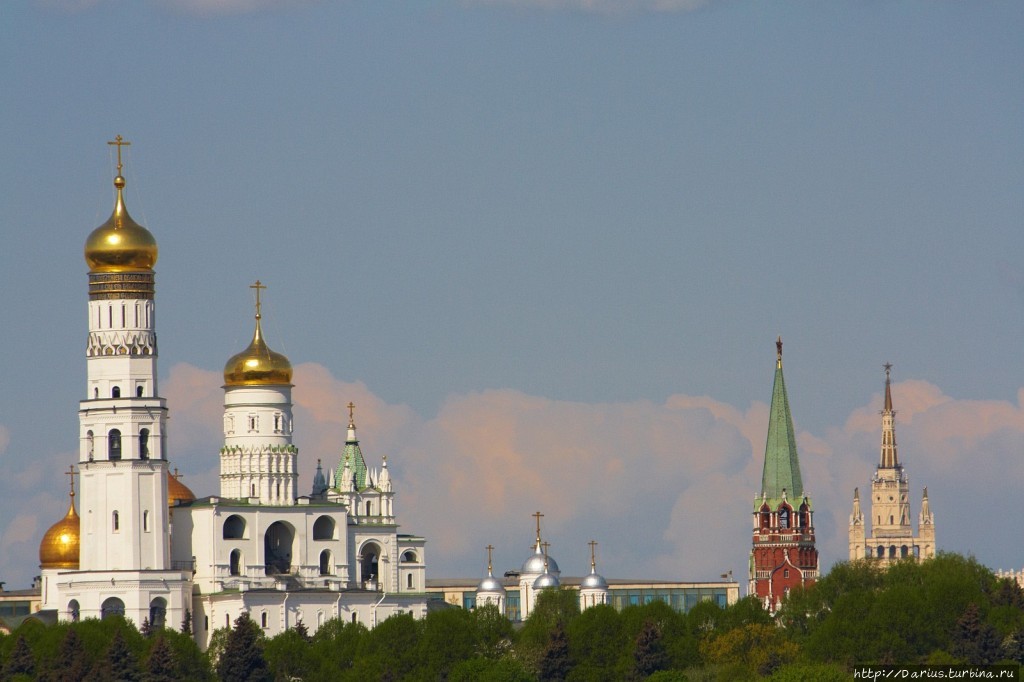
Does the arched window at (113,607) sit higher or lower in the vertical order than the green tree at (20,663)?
higher

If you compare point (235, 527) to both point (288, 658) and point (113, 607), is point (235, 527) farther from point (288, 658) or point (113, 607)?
point (288, 658)

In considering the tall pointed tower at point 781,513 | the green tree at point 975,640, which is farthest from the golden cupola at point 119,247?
the tall pointed tower at point 781,513

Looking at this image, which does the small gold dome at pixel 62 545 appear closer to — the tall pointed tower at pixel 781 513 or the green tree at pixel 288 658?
the green tree at pixel 288 658

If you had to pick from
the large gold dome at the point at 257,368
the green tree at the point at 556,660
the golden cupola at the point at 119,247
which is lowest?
the green tree at the point at 556,660

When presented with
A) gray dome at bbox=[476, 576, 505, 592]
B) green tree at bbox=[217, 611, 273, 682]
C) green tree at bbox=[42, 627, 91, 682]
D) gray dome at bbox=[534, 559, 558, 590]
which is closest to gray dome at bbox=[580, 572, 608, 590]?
gray dome at bbox=[534, 559, 558, 590]

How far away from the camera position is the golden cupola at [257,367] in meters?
105

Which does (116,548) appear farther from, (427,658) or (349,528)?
(427,658)

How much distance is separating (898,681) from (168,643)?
79.2ft

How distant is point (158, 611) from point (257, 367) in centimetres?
1031

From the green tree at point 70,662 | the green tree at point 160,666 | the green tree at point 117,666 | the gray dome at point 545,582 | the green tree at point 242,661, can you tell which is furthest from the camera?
the gray dome at point 545,582

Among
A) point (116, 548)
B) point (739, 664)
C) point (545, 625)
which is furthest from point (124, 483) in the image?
point (739, 664)

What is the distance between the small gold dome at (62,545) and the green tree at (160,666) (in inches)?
797

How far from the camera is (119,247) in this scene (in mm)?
100375

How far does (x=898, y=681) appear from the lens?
247 ft
